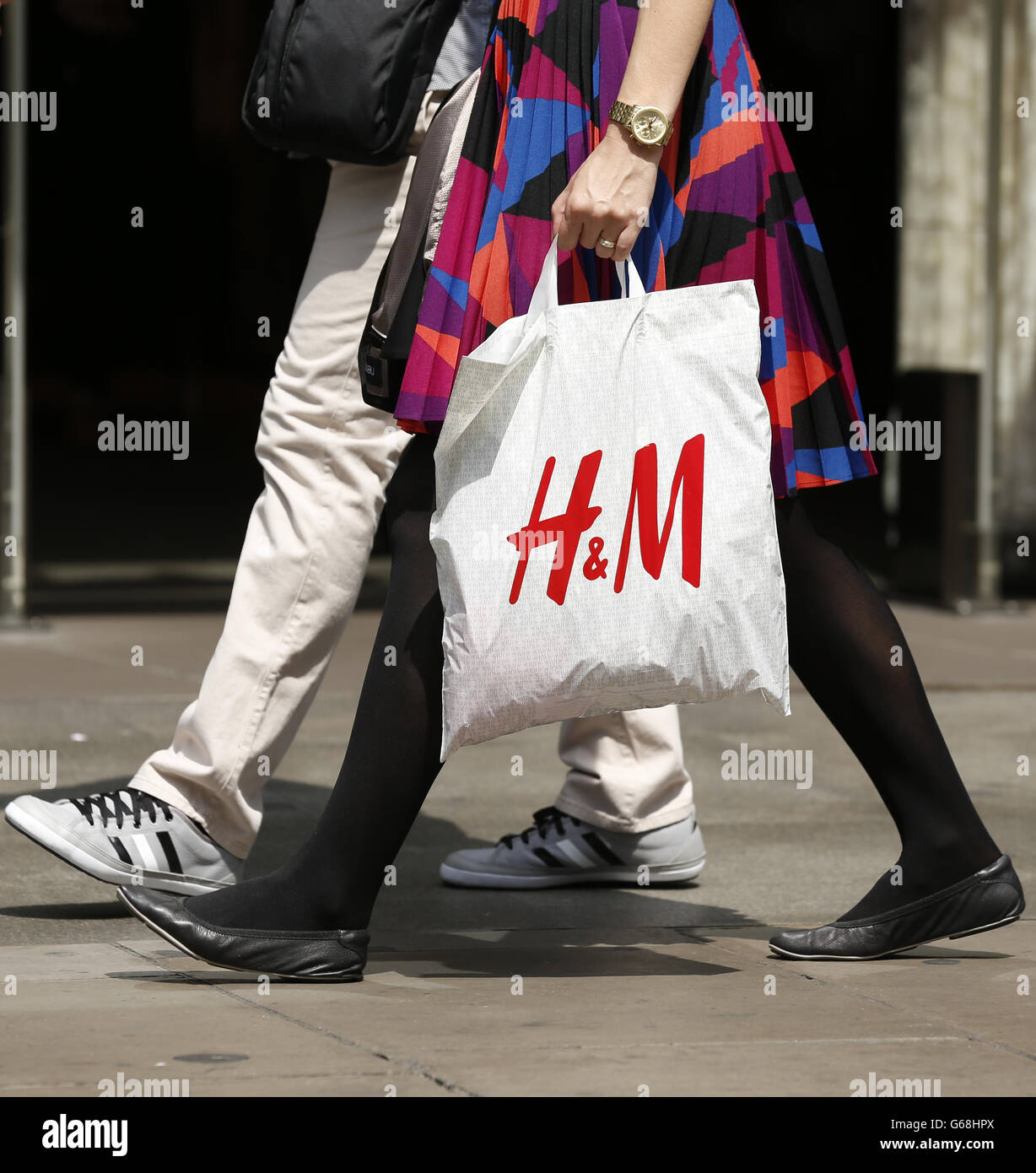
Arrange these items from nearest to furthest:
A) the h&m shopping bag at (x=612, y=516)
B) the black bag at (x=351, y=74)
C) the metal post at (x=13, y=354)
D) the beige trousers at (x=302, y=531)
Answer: the h&m shopping bag at (x=612, y=516), the black bag at (x=351, y=74), the beige trousers at (x=302, y=531), the metal post at (x=13, y=354)

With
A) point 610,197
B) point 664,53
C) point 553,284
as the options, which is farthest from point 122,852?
point 664,53

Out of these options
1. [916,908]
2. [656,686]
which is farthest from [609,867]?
[656,686]

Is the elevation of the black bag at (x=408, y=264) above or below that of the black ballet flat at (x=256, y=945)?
above

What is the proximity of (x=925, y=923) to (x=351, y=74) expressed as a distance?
1.67 metres

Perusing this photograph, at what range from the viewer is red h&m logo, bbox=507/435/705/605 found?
288 cm

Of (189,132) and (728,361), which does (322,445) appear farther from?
(189,132)

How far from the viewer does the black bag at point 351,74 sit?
139 inches

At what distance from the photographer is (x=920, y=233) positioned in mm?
9039

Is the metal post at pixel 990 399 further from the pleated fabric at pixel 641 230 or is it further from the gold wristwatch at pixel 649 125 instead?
the gold wristwatch at pixel 649 125

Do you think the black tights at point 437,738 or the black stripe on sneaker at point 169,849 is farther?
the black stripe on sneaker at point 169,849

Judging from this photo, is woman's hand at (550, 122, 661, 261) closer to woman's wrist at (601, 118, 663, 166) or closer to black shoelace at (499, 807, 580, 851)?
woman's wrist at (601, 118, 663, 166)

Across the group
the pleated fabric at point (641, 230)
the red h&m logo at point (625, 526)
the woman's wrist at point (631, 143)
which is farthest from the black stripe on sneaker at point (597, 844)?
the woman's wrist at point (631, 143)

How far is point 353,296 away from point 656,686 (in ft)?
3.70

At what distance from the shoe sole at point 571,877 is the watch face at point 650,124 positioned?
4.93 feet
